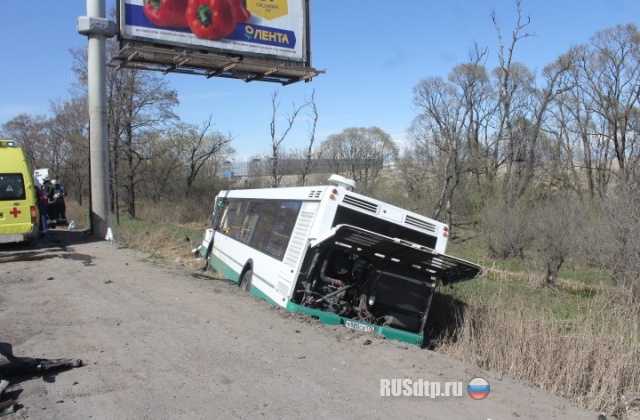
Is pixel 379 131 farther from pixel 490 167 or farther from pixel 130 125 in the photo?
pixel 130 125

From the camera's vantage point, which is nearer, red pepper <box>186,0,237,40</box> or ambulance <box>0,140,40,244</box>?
ambulance <box>0,140,40,244</box>

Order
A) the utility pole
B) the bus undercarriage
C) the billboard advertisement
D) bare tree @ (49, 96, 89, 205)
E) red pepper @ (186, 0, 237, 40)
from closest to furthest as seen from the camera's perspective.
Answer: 1. the bus undercarriage
2. the utility pole
3. the billboard advertisement
4. red pepper @ (186, 0, 237, 40)
5. bare tree @ (49, 96, 89, 205)

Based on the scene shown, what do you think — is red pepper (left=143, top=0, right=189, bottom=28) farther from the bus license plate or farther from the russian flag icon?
the russian flag icon

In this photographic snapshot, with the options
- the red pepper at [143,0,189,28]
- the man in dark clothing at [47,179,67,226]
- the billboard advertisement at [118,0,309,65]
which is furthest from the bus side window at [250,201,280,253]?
the man in dark clothing at [47,179,67,226]

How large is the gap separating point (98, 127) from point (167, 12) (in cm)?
448

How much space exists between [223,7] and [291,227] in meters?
12.0

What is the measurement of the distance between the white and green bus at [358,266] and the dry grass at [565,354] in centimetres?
85

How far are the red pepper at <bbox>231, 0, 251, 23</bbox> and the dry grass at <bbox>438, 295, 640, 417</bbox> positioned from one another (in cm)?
1434

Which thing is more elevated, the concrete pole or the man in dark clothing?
the concrete pole

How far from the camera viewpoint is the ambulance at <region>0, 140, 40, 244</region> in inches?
541

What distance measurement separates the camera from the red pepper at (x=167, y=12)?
687 inches

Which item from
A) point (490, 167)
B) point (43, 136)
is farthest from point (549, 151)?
point (43, 136)

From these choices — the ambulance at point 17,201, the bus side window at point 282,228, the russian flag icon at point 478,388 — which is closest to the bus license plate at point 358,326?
the bus side window at point 282,228

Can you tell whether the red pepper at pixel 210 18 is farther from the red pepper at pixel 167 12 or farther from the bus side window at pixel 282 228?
the bus side window at pixel 282 228
